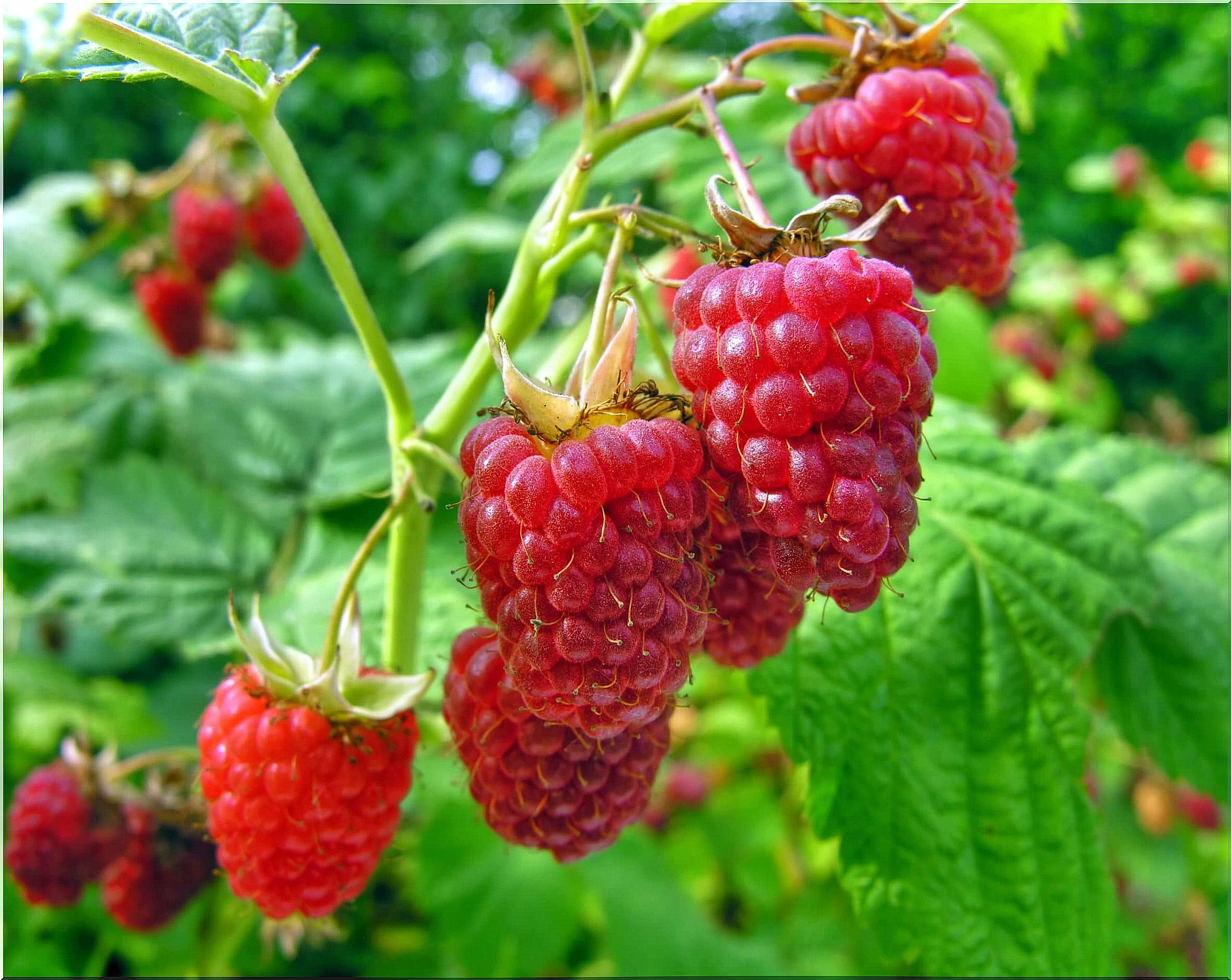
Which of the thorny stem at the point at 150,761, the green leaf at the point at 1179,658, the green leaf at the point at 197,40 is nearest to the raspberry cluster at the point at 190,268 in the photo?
the thorny stem at the point at 150,761

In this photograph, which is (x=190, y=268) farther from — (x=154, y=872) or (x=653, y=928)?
(x=653, y=928)

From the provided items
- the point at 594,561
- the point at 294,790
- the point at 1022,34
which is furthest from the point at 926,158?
the point at 294,790

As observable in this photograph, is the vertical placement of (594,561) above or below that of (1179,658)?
above

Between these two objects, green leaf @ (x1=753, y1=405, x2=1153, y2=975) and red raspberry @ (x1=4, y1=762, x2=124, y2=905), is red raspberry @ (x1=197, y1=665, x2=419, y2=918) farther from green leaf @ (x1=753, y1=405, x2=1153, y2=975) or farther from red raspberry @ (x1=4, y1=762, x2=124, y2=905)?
red raspberry @ (x1=4, y1=762, x2=124, y2=905)

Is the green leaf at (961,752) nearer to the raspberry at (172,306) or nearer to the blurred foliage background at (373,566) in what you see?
the blurred foliage background at (373,566)

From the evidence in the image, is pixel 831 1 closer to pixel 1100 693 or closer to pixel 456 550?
pixel 456 550

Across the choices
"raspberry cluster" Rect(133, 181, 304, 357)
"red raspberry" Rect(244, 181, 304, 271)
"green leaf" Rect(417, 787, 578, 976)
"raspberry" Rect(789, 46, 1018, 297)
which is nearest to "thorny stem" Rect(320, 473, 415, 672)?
"raspberry" Rect(789, 46, 1018, 297)
